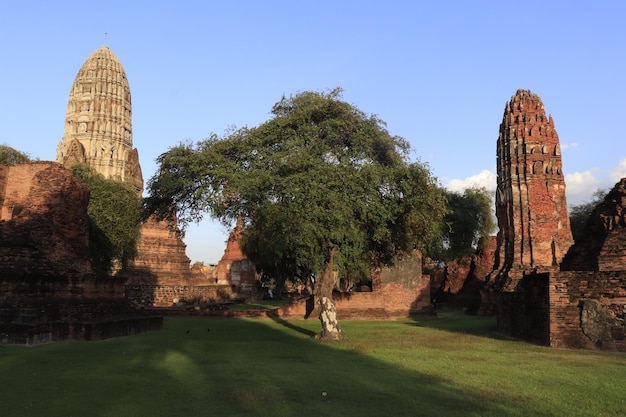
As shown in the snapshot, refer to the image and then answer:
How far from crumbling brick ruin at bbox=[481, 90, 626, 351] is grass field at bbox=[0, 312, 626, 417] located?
1018mm

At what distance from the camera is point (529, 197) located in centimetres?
2744

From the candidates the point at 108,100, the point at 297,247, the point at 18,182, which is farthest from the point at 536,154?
the point at 108,100

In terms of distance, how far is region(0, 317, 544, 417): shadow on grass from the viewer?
6004mm

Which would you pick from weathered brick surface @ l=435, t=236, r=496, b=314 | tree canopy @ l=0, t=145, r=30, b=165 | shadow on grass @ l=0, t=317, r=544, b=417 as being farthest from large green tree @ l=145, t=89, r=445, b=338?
tree canopy @ l=0, t=145, r=30, b=165

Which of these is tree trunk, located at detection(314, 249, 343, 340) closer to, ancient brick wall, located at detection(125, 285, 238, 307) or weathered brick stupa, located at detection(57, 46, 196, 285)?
ancient brick wall, located at detection(125, 285, 238, 307)

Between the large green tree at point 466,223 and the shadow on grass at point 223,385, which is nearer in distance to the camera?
the shadow on grass at point 223,385

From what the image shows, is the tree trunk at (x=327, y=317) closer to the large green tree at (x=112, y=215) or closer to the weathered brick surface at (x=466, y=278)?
the large green tree at (x=112, y=215)

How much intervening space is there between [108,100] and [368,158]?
66441 millimetres

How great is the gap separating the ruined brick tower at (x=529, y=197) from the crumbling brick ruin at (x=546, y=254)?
0.16ft

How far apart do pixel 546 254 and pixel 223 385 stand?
23.2 metres

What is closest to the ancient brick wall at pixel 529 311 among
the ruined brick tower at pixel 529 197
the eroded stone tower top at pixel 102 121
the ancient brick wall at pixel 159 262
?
the ruined brick tower at pixel 529 197

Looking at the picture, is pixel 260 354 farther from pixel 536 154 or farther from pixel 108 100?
pixel 108 100

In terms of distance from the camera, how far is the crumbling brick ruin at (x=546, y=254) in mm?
12203

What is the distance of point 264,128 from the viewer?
599 inches
